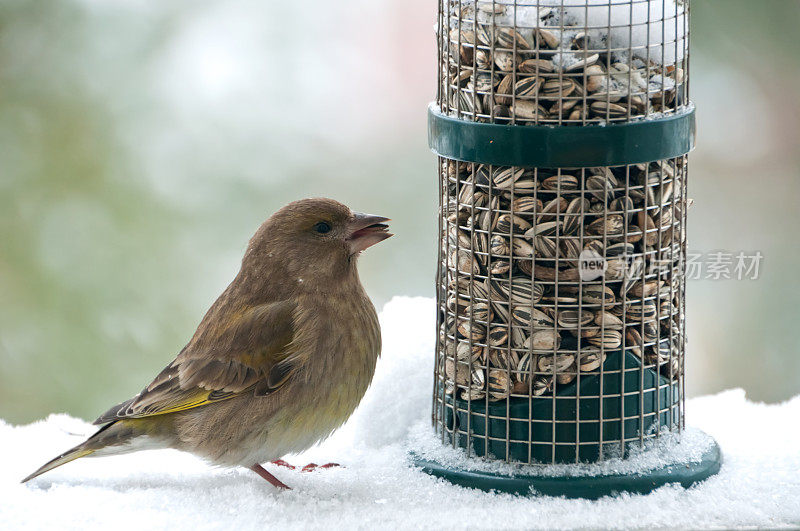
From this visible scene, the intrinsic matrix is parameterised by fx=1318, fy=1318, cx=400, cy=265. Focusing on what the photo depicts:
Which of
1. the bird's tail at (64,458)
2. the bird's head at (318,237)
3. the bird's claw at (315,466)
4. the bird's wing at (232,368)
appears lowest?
the bird's claw at (315,466)

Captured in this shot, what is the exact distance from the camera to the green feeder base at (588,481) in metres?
4.88

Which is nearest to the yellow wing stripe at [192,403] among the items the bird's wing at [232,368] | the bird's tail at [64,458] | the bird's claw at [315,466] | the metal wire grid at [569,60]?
the bird's wing at [232,368]

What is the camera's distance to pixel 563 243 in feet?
16.0

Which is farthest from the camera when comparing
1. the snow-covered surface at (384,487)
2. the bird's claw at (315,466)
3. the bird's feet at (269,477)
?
the bird's claw at (315,466)

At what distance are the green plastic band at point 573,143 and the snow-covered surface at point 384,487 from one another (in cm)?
120

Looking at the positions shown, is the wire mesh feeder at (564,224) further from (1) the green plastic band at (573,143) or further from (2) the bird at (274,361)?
(2) the bird at (274,361)

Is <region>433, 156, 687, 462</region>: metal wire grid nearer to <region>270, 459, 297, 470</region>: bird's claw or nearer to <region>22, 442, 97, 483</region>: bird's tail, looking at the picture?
<region>270, 459, 297, 470</region>: bird's claw

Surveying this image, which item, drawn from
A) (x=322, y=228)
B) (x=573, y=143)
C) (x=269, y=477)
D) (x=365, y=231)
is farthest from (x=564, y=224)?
(x=269, y=477)

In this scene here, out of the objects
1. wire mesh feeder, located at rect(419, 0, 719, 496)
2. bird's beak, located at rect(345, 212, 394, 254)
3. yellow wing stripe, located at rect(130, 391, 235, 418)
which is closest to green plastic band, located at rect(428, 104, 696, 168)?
wire mesh feeder, located at rect(419, 0, 719, 496)

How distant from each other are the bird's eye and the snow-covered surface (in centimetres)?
73

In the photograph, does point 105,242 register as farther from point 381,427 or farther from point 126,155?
point 381,427

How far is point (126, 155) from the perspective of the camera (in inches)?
281

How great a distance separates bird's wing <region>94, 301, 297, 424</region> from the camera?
5164 mm

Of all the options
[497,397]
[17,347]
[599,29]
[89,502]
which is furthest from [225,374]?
[17,347]
